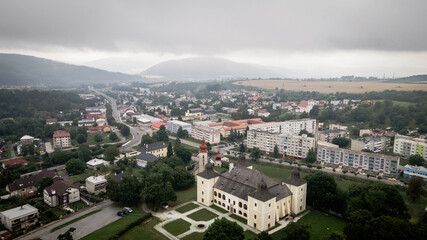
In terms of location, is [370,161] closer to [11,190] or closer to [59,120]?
[11,190]

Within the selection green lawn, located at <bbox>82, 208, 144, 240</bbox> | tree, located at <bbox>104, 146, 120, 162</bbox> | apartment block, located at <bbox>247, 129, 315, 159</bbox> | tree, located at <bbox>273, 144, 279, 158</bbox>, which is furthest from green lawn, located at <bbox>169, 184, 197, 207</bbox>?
apartment block, located at <bbox>247, 129, 315, 159</bbox>

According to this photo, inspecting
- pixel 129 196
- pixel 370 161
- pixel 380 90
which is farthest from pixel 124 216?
pixel 380 90

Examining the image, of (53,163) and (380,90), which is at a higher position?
(380,90)

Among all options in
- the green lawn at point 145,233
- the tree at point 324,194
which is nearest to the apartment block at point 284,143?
the tree at point 324,194

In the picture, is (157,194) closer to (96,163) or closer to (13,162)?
(96,163)

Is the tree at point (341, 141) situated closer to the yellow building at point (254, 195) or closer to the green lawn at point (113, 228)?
the yellow building at point (254, 195)

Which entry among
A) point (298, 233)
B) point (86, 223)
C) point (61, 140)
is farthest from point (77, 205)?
point (61, 140)
